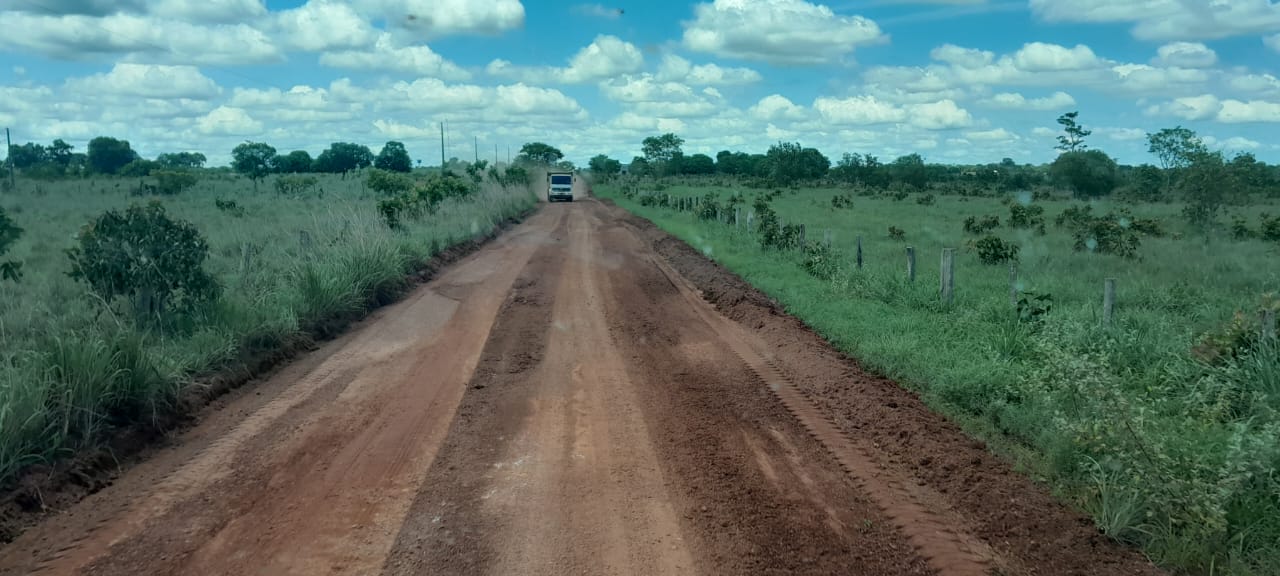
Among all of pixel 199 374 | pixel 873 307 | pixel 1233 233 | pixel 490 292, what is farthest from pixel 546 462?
pixel 1233 233

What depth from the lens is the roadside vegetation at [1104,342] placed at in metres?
5.17

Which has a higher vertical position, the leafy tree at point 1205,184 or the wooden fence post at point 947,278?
the leafy tree at point 1205,184

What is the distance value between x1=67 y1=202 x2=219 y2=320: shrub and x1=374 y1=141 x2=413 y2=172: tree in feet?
274

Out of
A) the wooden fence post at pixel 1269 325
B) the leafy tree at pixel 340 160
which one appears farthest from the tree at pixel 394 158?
the wooden fence post at pixel 1269 325

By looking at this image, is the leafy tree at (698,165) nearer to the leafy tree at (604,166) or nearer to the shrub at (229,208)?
the leafy tree at (604,166)

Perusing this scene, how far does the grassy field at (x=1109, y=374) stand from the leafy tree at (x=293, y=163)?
7373 centimetres

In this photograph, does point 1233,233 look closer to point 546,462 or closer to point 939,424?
point 939,424

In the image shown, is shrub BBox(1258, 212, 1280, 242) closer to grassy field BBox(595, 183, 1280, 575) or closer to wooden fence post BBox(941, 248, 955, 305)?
grassy field BBox(595, 183, 1280, 575)

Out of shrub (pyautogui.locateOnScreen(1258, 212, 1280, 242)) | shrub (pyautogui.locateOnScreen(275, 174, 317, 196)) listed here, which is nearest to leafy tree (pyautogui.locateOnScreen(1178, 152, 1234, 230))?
shrub (pyautogui.locateOnScreen(1258, 212, 1280, 242))

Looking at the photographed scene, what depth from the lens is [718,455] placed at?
654 cm

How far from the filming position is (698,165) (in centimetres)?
13500

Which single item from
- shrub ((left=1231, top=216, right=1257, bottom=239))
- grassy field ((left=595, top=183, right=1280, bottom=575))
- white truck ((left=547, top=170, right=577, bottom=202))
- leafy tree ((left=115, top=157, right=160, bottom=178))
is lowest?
grassy field ((left=595, top=183, right=1280, bottom=575))

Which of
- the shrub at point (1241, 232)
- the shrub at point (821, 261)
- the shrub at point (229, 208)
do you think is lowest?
the shrub at point (821, 261)

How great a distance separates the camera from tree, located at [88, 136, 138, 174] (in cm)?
7419
